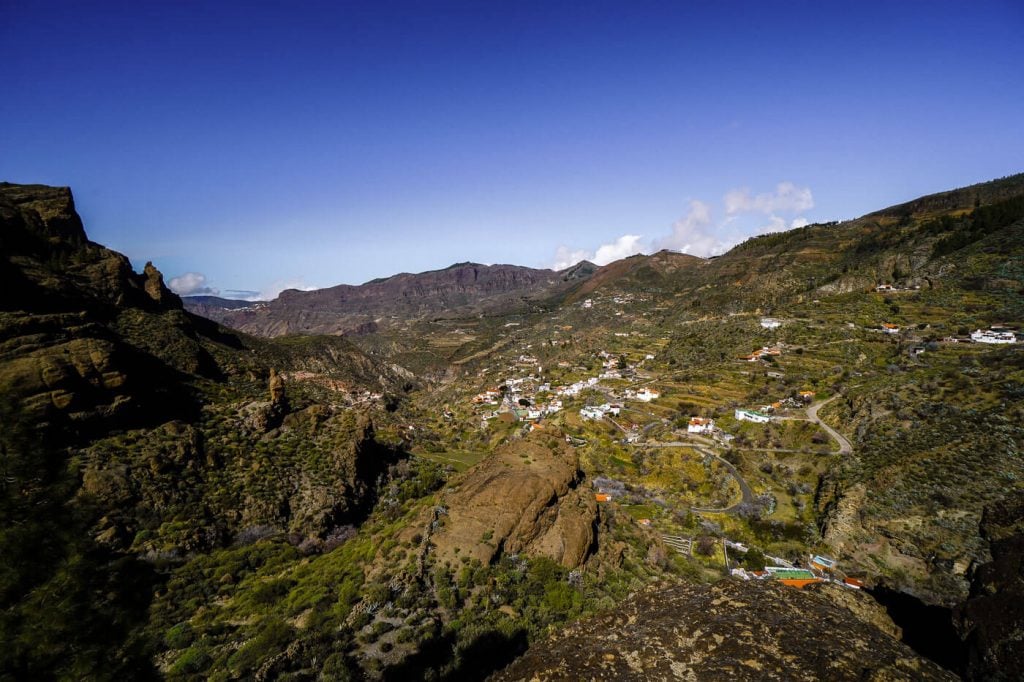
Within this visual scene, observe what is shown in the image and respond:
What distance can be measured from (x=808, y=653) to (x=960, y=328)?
8361cm

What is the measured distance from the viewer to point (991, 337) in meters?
53.2

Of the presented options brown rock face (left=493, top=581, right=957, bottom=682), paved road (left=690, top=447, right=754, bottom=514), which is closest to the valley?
Result: brown rock face (left=493, top=581, right=957, bottom=682)

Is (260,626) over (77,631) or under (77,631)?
under

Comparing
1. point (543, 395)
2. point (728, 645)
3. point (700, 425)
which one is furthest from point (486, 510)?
point (543, 395)

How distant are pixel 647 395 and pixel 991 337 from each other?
44851 millimetres

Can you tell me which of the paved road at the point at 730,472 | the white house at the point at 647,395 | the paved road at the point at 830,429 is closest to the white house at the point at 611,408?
the white house at the point at 647,395

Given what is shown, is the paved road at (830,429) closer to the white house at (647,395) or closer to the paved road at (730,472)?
the paved road at (730,472)

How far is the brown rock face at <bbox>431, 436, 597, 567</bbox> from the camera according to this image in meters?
15.5

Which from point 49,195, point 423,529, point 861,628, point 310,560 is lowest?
point 310,560

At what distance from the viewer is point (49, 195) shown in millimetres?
42188

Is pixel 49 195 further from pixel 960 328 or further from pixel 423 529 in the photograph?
pixel 960 328

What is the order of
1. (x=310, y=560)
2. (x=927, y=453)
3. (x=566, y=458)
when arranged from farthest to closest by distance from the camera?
(x=927, y=453), (x=566, y=458), (x=310, y=560)

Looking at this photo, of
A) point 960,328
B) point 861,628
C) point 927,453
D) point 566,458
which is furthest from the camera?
point 960,328

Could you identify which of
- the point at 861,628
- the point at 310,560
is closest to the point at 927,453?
the point at 861,628
